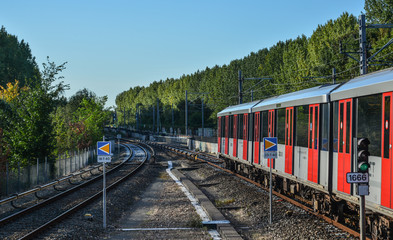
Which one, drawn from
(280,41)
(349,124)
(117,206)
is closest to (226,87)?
(280,41)

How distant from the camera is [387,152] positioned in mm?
10094

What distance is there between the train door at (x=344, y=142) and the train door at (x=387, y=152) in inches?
65.2

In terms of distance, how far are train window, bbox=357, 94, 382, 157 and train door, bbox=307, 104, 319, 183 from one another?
2.97 meters

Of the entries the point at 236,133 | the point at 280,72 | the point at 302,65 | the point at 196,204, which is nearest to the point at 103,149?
the point at 196,204

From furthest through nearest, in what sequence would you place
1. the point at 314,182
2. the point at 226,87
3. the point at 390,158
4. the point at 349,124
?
the point at 226,87 < the point at 314,182 < the point at 349,124 < the point at 390,158

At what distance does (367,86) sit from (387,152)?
1755 millimetres

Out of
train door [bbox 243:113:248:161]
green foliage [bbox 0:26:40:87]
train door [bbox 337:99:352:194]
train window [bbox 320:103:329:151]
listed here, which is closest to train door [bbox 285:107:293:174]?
train window [bbox 320:103:329:151]

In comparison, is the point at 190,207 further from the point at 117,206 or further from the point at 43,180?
the point at 43,180

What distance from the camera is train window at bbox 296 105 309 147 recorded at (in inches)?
612

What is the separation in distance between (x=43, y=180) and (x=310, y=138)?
755 inches

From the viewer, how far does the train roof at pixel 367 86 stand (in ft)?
34.0

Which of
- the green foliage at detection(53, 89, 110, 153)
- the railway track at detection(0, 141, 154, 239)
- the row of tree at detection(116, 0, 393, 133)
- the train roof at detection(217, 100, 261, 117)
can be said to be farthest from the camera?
the green foliage at detection(53, 89, 110, 153)

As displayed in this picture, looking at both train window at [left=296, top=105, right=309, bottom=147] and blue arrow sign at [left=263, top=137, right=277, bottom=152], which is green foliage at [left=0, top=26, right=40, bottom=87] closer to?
train window at [left=296, top=105, right=309, bottom=147]

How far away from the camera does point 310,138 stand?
1507cm
